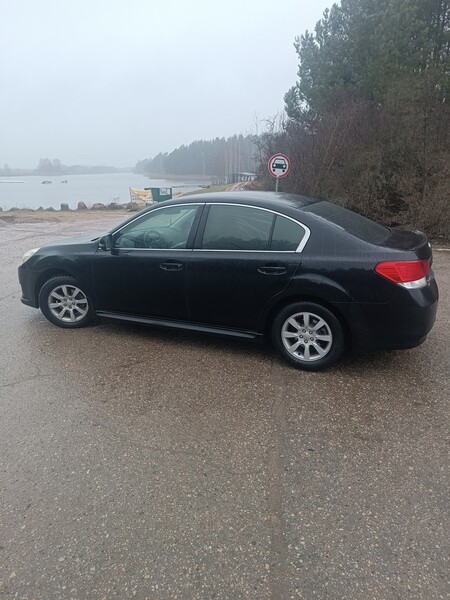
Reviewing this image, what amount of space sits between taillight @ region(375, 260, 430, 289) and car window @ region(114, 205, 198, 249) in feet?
6.20

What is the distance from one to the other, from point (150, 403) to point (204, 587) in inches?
64.0

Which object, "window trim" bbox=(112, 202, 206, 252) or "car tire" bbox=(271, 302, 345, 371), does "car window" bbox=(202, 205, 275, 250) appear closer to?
"window trim" bbox=(112, 202, 206, 252)

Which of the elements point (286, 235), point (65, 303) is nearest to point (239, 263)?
point (286, 235)

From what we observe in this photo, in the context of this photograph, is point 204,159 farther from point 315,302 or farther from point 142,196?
point 315,302

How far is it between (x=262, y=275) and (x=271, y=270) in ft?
0.31

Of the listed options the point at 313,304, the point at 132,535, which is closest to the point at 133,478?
the point at 132,535

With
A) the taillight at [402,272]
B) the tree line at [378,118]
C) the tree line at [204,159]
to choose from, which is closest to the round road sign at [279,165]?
the tree line at [378,118]

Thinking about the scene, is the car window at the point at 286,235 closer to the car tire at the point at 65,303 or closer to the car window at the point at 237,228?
the car window at the point at 237,228

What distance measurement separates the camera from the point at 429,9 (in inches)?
567

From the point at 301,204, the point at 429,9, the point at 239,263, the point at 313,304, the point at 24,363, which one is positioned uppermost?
the point at 429,9

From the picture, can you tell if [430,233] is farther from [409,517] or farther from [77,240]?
[409,517]

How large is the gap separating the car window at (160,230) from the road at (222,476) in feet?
3.75

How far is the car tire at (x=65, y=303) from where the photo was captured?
4.88 meters

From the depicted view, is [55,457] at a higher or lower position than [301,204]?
lower
